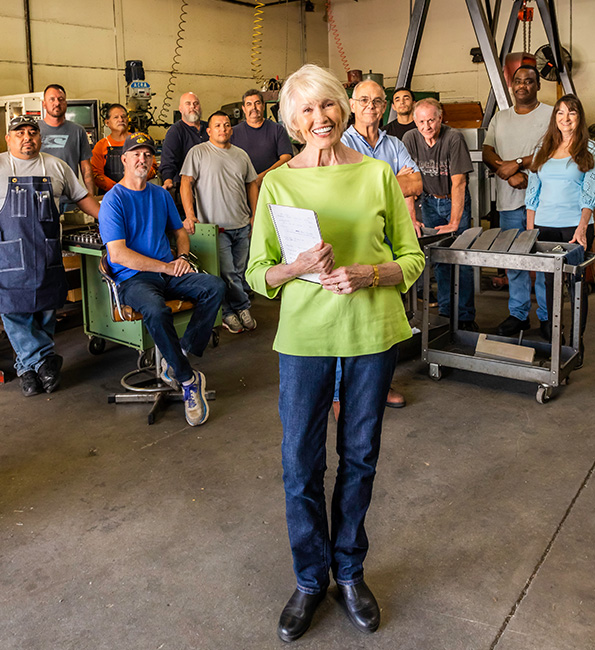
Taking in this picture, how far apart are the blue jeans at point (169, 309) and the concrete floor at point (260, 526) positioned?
36 cm

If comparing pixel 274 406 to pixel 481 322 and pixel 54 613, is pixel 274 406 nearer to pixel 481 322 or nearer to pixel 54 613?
pixel 54 613

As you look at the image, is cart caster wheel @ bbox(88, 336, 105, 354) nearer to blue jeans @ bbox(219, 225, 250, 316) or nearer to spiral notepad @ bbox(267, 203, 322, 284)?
blue jeans @ bbox(219, 225, 250, 316)

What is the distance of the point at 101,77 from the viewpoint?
891cm

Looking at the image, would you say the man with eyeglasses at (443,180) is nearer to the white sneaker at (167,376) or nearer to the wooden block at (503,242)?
the wooden block at (503,242)

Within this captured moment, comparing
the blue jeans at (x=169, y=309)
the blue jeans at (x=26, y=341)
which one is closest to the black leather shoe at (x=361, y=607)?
the blue jeans at (x=169, y=309)

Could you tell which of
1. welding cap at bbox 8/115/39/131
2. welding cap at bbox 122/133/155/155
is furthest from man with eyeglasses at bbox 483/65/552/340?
welding cap at bbox 8/115/39/131

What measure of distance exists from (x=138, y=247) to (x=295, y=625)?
2.36 meters

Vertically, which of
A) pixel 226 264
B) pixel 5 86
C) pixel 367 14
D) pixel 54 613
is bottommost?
pixel 54 613

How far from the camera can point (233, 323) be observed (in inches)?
202

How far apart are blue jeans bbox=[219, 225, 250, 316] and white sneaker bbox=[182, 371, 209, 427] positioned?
1.77 meters

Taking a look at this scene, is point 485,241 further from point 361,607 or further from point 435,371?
point 361,607

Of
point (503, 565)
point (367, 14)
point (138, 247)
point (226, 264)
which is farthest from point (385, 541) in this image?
point (367, 14)

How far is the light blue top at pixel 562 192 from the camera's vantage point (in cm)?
412

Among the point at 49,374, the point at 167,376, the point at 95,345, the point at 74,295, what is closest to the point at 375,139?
the point at 167,376
